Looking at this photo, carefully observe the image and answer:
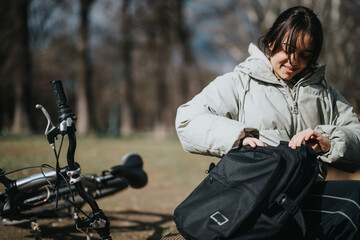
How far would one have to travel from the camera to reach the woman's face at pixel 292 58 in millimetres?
2023

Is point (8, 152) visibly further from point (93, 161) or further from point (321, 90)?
point (321, 90)

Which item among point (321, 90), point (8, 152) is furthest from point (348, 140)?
point (8, 152)

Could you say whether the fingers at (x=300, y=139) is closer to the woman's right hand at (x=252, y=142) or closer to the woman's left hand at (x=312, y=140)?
the woman's left hand at (x=312, y=140)

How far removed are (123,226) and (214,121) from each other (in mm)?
1936

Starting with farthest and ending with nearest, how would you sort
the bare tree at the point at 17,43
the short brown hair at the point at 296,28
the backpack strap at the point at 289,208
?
the bare tree at the point at 17,43
the short brown hair at the point at 296,28
the backpack strap at the point at 289,208

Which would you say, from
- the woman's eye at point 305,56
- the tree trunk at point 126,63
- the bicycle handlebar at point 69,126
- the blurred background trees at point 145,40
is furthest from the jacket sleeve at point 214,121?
the tree trunk at point 126,63

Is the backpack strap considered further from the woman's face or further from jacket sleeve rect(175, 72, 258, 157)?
the woman's face

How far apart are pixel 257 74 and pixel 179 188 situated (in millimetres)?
3699

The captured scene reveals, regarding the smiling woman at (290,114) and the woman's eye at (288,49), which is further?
the woman's eye at (288,49)

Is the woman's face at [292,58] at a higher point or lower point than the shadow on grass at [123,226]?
higher

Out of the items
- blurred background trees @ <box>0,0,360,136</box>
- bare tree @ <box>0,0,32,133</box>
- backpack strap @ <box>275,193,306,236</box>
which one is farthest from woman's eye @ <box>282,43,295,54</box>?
bare tree @ <box>0,0,32,133</box>

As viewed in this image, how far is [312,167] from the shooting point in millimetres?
1649

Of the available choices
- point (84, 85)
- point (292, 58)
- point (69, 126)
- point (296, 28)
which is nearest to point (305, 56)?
point (292, 58)

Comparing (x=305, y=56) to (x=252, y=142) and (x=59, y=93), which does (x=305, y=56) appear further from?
(x=59, y=93)
